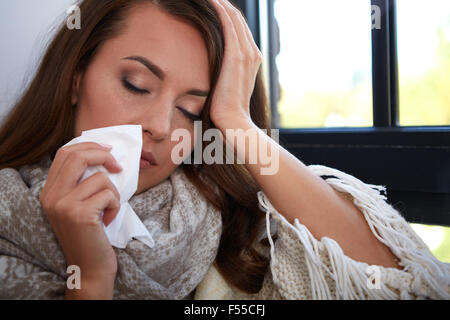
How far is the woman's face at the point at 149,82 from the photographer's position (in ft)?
2.14

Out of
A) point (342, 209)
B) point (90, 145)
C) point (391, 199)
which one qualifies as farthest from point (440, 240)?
point (90, 145)

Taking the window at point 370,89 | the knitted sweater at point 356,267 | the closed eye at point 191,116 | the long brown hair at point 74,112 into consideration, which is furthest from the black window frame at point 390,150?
the closed eye at point 191,116

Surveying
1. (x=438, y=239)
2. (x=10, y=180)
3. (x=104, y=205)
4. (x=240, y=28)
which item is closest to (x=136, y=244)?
(x=104, y=205)

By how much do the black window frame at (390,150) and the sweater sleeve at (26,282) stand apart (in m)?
0.71

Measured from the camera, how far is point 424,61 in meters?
0.99

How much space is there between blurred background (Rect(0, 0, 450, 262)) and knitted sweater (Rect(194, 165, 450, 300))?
9.2 inches

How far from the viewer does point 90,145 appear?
1.82ft

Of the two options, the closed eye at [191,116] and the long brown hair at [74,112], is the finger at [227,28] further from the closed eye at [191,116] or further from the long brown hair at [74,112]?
the closed eye at [191,116]

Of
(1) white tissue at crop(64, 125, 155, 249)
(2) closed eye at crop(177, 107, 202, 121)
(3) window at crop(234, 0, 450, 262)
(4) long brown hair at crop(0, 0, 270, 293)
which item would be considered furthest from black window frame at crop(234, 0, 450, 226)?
(1) white tissue at crop(64, 125, 155, 249)

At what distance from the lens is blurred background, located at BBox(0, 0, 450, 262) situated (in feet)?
2.90

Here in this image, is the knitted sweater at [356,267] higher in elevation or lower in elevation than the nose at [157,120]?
lower

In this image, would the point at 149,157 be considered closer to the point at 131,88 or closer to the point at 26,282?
the point at 131,88

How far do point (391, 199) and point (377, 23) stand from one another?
0.45 meters
